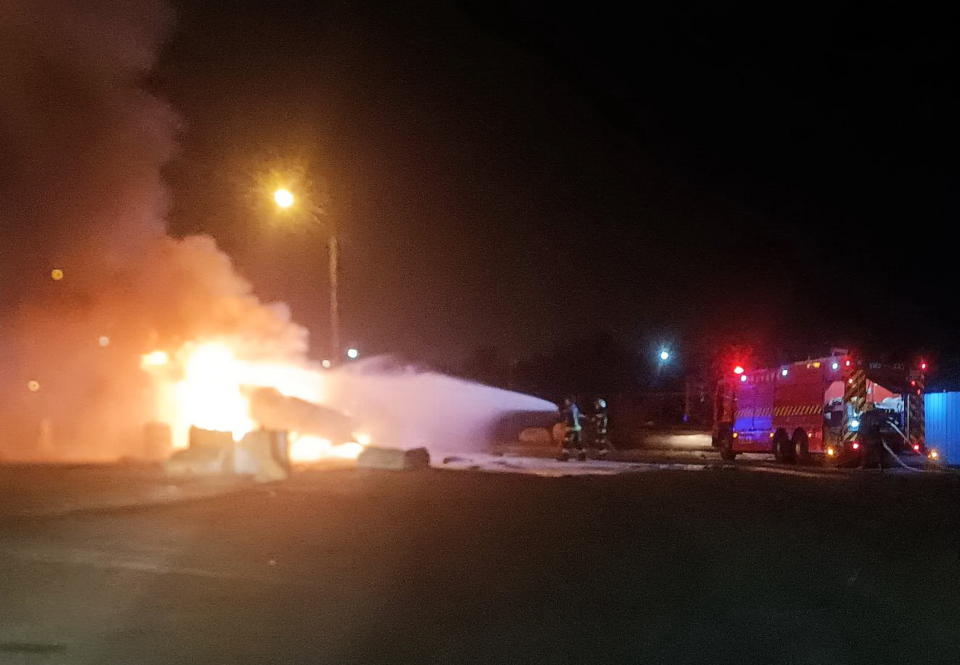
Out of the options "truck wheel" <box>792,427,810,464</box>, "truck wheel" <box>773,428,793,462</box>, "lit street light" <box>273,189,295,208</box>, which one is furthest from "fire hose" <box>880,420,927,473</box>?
"lit street light" <box>273,189,295,208</box>

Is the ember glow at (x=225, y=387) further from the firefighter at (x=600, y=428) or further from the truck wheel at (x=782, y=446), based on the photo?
the truck wheel at (x=782, y=446)

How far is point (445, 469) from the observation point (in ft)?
65.1

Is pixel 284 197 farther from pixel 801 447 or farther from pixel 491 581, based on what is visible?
pixel 801 447

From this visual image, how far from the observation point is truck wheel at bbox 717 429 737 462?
26.0 meters

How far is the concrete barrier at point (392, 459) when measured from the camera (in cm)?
1970

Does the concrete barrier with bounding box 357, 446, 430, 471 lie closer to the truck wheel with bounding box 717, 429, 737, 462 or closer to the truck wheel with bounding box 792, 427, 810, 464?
the truck wheel with bounding box 792, 427, 810, 464

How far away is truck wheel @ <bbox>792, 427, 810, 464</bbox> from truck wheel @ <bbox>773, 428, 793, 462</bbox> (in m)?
0.20

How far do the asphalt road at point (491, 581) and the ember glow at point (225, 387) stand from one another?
9.60 meters

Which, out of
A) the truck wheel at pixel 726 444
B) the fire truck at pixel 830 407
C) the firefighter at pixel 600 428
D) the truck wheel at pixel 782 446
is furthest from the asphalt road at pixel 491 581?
the truck wheel at pixel 726 444

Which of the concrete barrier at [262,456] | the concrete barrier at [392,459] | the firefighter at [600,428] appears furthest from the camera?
the firefighter at [600,428]

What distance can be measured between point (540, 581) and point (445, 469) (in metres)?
11.9

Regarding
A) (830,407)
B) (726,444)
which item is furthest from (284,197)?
(726,444)

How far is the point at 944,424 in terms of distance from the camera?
2236 centimetres

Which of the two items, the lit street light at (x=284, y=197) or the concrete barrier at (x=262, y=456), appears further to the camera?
the concrete barrier at (x=262, y=456)
